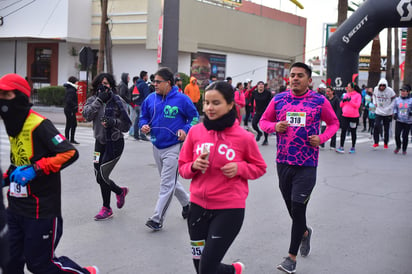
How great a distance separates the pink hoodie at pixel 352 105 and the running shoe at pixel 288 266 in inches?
399

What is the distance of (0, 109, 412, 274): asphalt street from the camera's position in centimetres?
530

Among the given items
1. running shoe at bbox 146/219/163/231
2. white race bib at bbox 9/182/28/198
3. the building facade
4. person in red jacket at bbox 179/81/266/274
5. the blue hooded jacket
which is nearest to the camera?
white race bib at bbox 9/182/28/198

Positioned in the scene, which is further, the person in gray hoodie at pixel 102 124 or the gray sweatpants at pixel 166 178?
the person in gray hoodie at pixel 102 124

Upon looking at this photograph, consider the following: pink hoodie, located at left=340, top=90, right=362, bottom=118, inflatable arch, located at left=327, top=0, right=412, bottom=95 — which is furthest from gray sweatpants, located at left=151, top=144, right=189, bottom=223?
inflatable arch, located at left=327, top=0, right=412, bottom=95

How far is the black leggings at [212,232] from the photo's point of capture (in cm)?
370

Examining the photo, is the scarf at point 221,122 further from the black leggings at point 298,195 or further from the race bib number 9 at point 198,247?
the black leggings at point 298,195

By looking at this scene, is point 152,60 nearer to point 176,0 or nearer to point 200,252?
point 176,0

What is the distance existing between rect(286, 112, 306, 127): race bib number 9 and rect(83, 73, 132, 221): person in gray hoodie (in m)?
2.35

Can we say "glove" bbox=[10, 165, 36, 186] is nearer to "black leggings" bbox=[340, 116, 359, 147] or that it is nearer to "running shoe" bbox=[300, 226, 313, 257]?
"running shoe" bbox=[300, 226, 313, 257]

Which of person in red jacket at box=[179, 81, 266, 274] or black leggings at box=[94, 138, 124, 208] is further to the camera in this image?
black leggings at box=[94, 138, 124, 208]

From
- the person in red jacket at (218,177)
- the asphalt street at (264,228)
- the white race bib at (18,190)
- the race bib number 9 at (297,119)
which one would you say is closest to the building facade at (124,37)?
the asphalt street at (264,228)

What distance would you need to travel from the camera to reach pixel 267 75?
36.7 m

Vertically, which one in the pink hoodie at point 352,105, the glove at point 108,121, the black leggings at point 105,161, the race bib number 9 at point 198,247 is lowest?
the race bib number 9 at point 198,247

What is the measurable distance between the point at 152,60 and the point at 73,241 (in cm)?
2368
